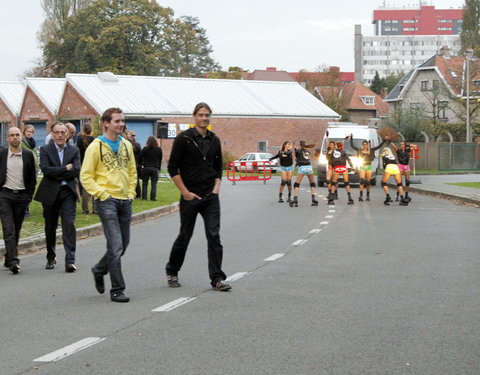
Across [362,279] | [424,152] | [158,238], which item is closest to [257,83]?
[424,152]

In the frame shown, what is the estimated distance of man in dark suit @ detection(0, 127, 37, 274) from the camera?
35.5 feet

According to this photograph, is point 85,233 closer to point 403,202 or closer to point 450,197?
point 403,202

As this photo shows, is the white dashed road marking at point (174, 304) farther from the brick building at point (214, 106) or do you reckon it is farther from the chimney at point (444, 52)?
the chimney at point (444, 52)

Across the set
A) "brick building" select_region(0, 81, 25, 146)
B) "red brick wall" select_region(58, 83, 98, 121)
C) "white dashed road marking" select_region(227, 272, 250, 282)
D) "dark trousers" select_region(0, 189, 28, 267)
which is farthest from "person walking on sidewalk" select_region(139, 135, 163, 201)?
"brick building" select_region(0, 81, 25, 146)

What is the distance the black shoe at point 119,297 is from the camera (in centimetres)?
819

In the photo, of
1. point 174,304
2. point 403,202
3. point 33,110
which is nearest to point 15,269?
point 174,304

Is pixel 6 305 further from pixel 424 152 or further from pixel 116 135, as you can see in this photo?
pixel 424 152

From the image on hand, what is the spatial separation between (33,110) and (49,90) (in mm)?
1997

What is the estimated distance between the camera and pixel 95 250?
13164mm

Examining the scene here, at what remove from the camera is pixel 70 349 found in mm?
6145

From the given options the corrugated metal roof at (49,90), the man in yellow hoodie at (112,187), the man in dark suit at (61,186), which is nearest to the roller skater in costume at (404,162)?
the man in dark suit at (61,186)

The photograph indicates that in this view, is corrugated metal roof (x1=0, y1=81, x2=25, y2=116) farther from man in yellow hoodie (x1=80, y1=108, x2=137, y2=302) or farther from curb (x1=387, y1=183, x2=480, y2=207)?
man in yellow hoodie (x1=80, y1=108, x2=137, y2=302)

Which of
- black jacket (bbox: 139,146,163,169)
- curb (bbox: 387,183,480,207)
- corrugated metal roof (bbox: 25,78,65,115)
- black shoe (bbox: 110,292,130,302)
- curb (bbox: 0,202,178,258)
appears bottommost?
curb (bbox: 387,183,480,207)

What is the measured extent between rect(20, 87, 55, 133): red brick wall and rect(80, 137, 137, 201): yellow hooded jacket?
5779 centimetres
